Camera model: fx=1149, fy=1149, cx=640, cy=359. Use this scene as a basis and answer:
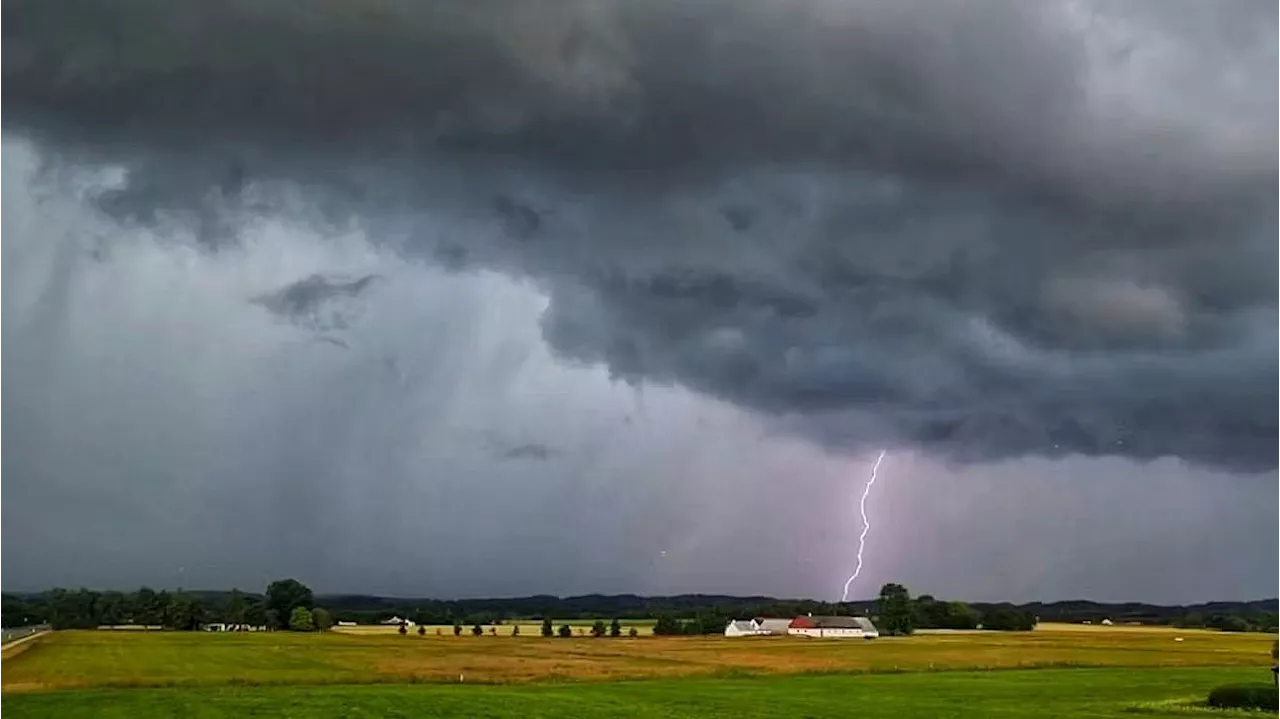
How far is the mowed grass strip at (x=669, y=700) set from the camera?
50.5m

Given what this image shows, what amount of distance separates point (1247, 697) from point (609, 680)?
41762 millimetres

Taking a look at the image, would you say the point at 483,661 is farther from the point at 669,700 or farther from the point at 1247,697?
the point at 1247,697

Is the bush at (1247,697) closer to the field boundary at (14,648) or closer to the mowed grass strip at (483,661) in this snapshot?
the mowed grass strip at (483,661)

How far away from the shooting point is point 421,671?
88.9 m

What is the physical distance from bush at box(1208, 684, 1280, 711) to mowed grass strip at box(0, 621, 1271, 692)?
41.1 meters

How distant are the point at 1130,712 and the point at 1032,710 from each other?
14.4 feet

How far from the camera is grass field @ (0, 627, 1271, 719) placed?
53.4 meters

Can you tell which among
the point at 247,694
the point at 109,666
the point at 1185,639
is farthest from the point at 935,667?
the point at 1185,639

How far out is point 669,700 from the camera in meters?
59.2

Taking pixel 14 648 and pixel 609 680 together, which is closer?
pixel 609 680

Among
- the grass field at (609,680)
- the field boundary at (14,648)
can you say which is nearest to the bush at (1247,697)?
the grass field at (609,680)

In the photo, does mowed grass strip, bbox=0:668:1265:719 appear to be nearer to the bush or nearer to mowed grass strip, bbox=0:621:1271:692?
the bush

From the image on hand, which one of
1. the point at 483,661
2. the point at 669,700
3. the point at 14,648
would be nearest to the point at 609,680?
the point at 669,700

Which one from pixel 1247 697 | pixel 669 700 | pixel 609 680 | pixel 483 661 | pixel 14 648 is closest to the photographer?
pixel 1247 697
